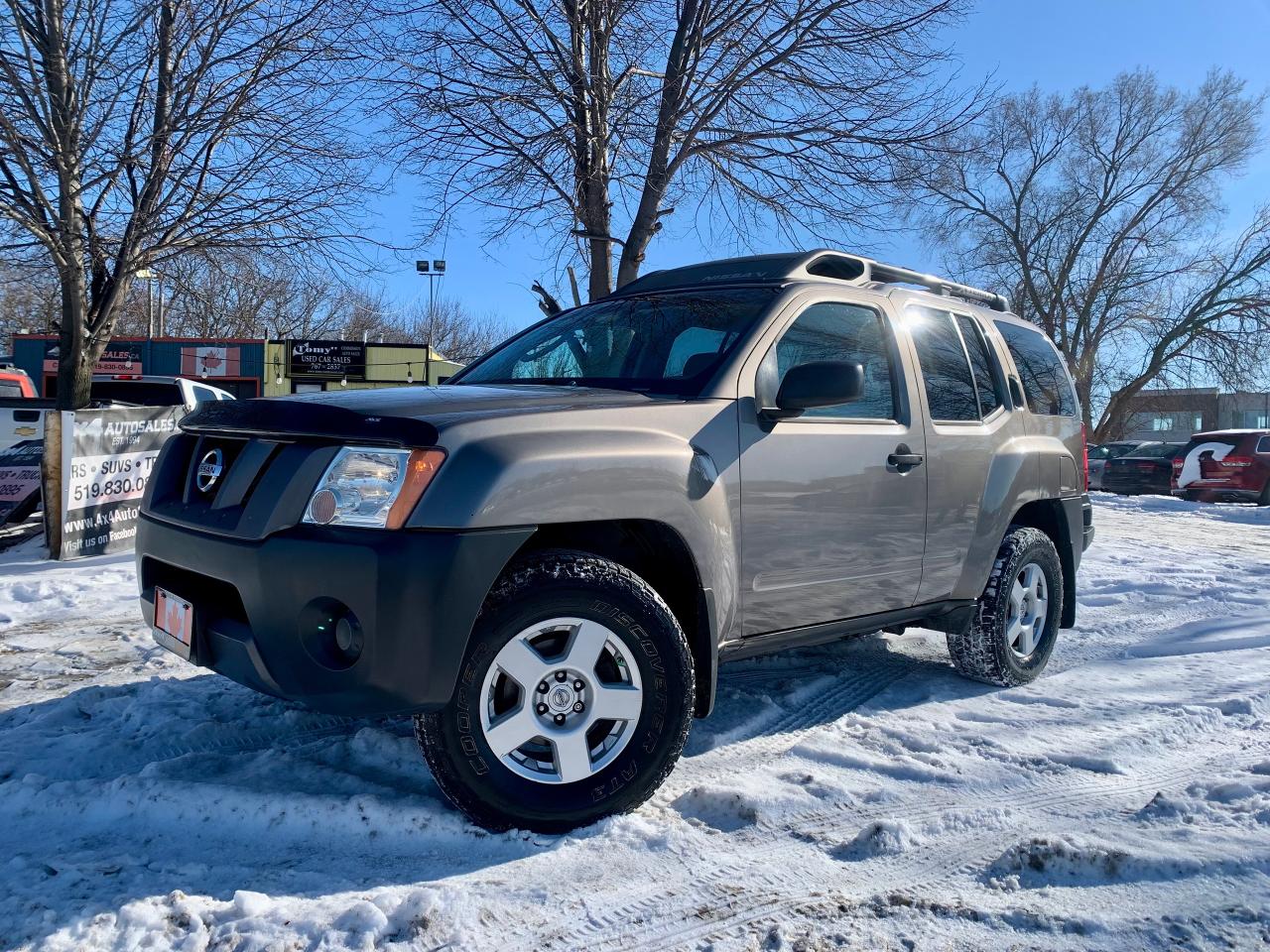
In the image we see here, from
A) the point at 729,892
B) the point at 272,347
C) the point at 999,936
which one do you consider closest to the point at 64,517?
the point at 729,892

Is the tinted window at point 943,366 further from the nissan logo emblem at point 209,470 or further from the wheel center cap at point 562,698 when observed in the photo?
the nissan logo emblem at point 209,470

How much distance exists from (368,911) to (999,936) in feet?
5.08

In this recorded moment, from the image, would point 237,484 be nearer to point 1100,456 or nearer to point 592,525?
point 592,525

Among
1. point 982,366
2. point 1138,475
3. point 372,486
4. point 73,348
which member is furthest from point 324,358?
point 372,486

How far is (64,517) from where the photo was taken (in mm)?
7551

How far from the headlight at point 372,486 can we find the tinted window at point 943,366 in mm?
2461

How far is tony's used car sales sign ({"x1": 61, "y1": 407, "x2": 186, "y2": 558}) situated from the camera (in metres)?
7.67

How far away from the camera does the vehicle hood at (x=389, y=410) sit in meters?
2.55

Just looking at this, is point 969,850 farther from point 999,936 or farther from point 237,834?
point 237,834

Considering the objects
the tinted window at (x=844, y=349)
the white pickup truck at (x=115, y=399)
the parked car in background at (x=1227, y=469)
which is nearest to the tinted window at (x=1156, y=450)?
the parked car in background at (x=1227, y=469)

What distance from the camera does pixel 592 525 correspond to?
300cm

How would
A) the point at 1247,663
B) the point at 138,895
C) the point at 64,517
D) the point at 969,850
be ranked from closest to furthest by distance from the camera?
the point at 138,895 → the point at 969,850 → the point at 1247,663 → the point at 64,517

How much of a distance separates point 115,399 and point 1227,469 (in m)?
19.1

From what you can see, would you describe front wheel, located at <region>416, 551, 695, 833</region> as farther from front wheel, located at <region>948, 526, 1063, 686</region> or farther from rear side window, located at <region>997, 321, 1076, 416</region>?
rear side window, located at <region>997, 321, 1076, 416</region>
